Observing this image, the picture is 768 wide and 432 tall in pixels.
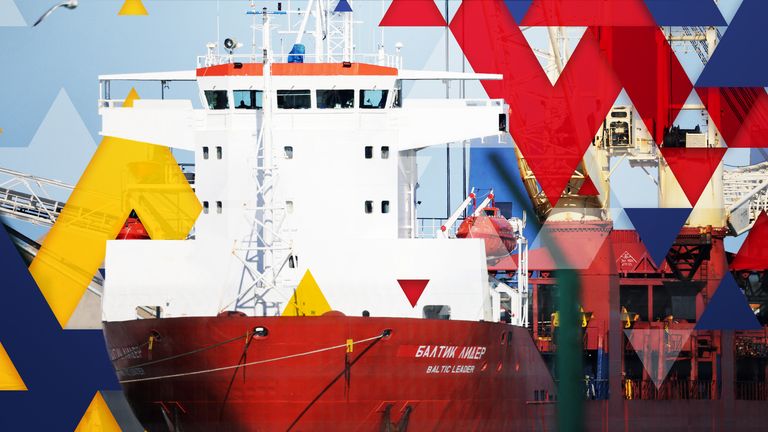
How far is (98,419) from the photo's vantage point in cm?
5038

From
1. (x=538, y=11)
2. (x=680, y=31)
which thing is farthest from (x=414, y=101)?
(x=680, y=31)

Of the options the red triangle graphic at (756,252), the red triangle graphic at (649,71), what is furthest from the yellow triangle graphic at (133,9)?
the red triangle graphic at (756,252)

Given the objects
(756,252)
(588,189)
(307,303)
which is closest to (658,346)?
(756,252)

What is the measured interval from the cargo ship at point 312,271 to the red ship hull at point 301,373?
45mm

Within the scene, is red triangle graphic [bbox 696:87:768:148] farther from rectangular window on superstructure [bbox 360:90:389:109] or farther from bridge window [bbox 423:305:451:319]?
bridge window [bbox 423:305:451:319]

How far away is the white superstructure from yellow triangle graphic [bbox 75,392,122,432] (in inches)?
325

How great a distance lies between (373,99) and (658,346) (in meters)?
26.5

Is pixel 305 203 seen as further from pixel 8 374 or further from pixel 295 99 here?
pixel 8 374

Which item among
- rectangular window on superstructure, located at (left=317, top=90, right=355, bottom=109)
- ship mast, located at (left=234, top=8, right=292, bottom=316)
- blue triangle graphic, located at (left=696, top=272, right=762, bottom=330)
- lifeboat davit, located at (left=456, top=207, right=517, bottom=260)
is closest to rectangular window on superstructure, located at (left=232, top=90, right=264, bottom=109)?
ship mast, located at (left=234, top=8, right=292, bottom=316)

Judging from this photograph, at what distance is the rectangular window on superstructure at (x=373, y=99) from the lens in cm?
4256

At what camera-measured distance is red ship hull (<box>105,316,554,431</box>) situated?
37.5 m

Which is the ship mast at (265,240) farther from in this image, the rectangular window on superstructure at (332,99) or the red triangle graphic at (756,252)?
the red triangle graphic at (756,252)

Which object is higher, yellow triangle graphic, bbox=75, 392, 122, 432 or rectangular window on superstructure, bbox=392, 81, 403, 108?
rectangular window on superstructure, bbox=392, 81, 403, 108

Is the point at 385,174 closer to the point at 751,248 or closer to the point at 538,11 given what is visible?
the point at 538,11
